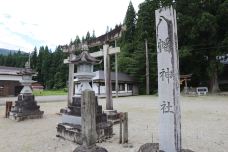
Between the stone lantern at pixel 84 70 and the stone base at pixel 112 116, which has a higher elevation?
the stone lantern at pixel 84 70

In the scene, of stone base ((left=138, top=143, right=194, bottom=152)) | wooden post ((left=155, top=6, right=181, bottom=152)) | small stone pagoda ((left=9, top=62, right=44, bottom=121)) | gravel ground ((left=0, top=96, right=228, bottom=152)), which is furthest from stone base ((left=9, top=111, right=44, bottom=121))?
wooden post ((left=155, top=6, right=181, bottom=152))

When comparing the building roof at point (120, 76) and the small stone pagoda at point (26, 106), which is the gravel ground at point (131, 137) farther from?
the building roof at point (120, 76)

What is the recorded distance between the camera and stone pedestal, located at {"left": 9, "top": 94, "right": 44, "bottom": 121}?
415 inches

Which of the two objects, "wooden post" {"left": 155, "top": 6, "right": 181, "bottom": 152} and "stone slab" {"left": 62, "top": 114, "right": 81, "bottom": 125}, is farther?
"stone slab" {"left": 62, "top": 114, "right": 81, "bottom": 125}

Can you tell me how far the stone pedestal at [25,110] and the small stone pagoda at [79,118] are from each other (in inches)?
166

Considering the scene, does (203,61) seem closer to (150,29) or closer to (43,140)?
(150,29)

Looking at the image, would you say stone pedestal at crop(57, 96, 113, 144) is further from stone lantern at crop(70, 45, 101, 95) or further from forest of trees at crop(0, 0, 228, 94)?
forest of trees at crop(0, 0, 228, 94)

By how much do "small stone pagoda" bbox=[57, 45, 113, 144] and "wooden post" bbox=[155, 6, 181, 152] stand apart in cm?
307

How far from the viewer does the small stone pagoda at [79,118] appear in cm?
645

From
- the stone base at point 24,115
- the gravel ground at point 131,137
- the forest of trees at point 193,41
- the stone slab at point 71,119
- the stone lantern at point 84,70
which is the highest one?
the forest of trees at point 193,41

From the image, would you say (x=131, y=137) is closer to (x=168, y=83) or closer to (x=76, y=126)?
(x=76, y=126)

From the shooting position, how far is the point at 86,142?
428cm

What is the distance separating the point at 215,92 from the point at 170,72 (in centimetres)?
2348

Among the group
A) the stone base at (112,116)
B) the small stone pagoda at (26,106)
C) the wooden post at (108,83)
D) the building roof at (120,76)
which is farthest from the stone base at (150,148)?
the building roof at (120,76)
